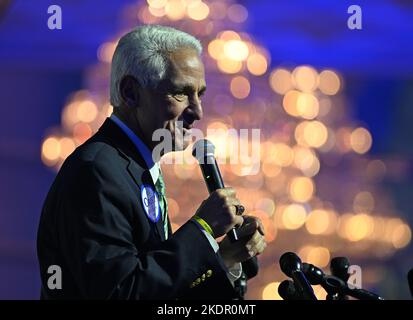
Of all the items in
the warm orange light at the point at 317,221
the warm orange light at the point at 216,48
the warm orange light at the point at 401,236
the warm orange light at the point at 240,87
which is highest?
the warm orange light at the point at 216,48

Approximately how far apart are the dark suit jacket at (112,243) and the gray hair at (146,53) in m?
0.18

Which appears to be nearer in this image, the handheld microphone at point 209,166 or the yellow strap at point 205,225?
the yellow strap at point 205,225

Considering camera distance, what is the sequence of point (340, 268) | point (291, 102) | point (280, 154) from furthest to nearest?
point (291, 102) → point (280, 154) → point (340, 268)

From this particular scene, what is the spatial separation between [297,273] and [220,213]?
0.24 m

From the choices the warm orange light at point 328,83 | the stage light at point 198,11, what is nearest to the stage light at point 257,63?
the stage light at point 198,11

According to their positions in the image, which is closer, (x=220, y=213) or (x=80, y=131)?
(x=220, y=213)

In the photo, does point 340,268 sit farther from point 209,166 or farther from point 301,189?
point 301,189

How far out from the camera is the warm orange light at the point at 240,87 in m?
6.77

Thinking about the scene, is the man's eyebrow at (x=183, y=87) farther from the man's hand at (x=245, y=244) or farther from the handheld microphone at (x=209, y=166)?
the man's hand at (x=245, y=244)

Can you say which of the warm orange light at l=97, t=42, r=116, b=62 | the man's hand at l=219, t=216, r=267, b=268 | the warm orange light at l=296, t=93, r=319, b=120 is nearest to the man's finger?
the man's hand at l=219, t=216, r=267, b=268

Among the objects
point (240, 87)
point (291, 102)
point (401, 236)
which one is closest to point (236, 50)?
point (240, 87)

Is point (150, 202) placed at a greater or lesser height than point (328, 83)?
lesser

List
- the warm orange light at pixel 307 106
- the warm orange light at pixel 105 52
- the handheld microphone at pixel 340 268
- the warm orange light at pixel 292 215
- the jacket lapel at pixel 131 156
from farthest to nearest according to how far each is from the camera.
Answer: the warm orange light at pixel 292 215 → the warm orange light at pixel 307 106 → the warm orange light at pixel 105 52 → the handheld microphone at pixel 340 268 → the jacket lapel at pixel 131 156

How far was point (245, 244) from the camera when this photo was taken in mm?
1948
